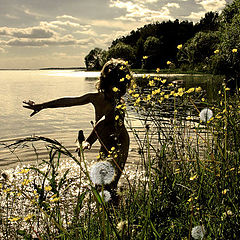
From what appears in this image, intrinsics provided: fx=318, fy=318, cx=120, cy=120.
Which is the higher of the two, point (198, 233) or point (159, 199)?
point (198, 233)

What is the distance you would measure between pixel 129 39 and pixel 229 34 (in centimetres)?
8971

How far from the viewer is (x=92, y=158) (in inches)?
286

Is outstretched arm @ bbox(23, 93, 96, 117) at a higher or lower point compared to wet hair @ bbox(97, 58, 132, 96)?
lower

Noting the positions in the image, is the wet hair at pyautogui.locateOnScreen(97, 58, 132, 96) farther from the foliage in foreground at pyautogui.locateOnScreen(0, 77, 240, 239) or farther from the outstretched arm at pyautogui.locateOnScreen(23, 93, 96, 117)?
the foliage in foreground at pyautogui.locateOnScreen(0, 77, 240, 239)

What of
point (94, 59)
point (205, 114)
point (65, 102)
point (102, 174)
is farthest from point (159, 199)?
point (94, 59)

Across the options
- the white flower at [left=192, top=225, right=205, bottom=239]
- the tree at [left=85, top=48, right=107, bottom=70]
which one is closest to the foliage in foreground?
the white flower at [left=192, top=225, right=205, bottom=239]

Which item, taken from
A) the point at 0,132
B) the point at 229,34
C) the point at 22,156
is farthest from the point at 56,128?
the point at 229,34

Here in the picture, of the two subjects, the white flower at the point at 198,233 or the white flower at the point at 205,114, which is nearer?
the white flower at the point at 198,233

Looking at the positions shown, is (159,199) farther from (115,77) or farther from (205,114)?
(115,77)

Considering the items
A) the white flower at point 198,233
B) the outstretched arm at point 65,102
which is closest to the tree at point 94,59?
the outstretched arm at point 65,102

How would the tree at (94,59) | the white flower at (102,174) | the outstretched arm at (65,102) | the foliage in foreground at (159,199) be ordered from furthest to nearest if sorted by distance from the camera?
the tree at (94,59) < the outstretched arm at (65,102) < the foliage in foreground at (159,199) < the white flower at (102,174)

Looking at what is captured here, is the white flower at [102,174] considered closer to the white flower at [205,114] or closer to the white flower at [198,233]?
the white flower at [198,233]

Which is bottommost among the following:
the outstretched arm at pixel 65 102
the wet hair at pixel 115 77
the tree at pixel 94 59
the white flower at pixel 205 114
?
the outstretched arm at pixel 65 102

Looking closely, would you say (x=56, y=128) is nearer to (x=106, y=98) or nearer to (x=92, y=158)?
(x=92, y=158)
